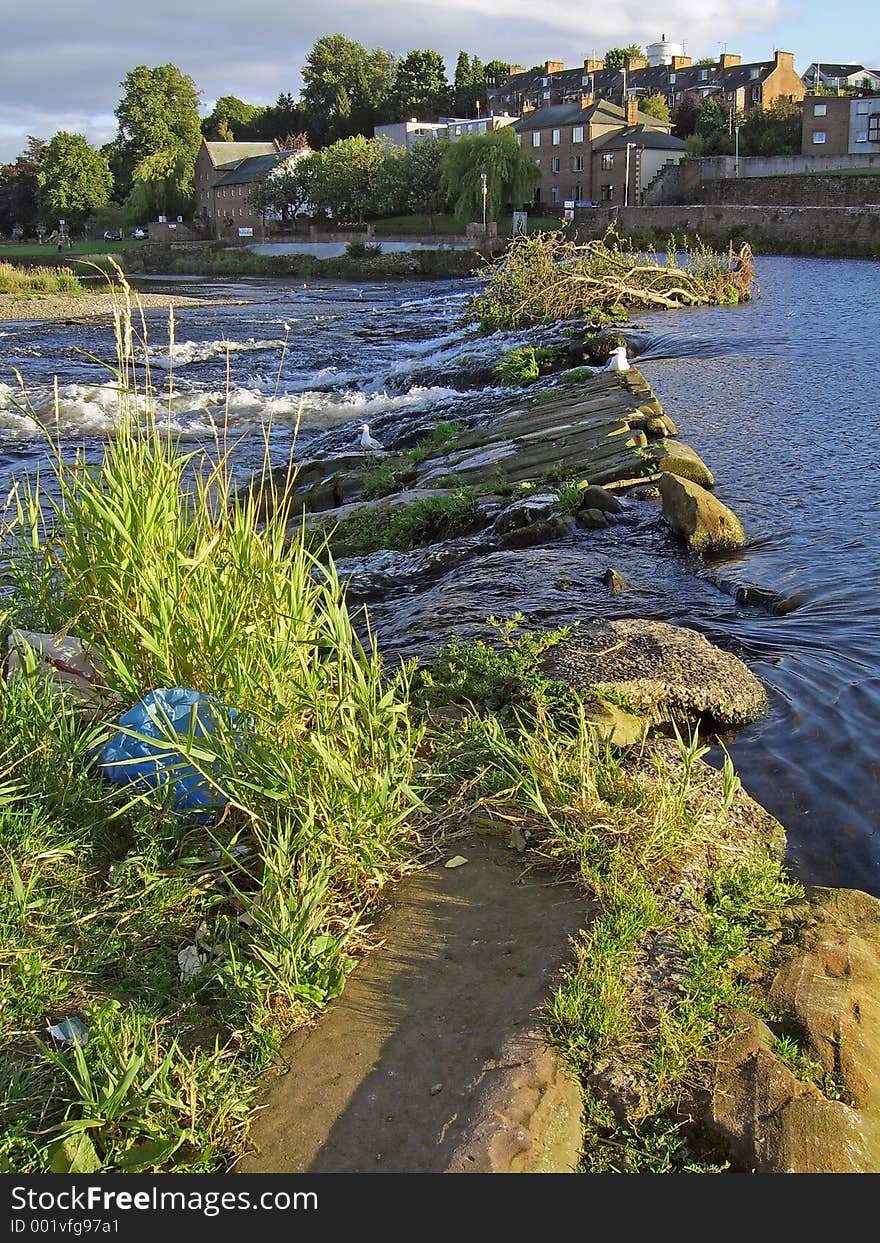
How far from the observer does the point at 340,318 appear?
123 ft

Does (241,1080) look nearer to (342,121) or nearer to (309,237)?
(309,237)

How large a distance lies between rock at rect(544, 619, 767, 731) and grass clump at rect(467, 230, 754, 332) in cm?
1854

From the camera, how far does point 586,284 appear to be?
24.2 metres

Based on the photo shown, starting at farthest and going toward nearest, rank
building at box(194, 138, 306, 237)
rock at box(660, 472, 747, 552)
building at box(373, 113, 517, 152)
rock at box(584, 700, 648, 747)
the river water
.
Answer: building at box(373, 113, 517, 152) → building at box(194, 138, 306, 237) → rock at box(660, 472, 747, 552) → the river water → rock at box(584, 700, 648, 747)

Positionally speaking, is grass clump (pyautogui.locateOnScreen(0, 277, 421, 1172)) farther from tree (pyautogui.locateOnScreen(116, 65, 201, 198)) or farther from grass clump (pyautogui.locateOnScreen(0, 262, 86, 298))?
tree (pyautogui.locateOnScreen(116, 65, 201, 198))

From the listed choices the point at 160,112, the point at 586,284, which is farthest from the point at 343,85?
the point at 586,284

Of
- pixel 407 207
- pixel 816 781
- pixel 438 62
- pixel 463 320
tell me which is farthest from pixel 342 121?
pixel 816 781

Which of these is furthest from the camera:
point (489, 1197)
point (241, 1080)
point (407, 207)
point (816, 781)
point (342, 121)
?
point (342, 121)

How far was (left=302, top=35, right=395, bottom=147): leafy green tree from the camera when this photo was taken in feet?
389

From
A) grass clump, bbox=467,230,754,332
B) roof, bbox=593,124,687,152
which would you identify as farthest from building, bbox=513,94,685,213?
grass clump, bbox=467,230,754,332

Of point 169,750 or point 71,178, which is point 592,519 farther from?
point 71,178

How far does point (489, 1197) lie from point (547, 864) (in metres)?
1.40

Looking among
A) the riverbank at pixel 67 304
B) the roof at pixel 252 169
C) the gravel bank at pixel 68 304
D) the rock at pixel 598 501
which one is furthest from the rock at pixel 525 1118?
the roof at pixel 252 169

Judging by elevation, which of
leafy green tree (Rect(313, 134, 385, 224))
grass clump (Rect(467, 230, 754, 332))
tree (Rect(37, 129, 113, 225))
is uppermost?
tree (Rect(37, 129, 113, 225))
